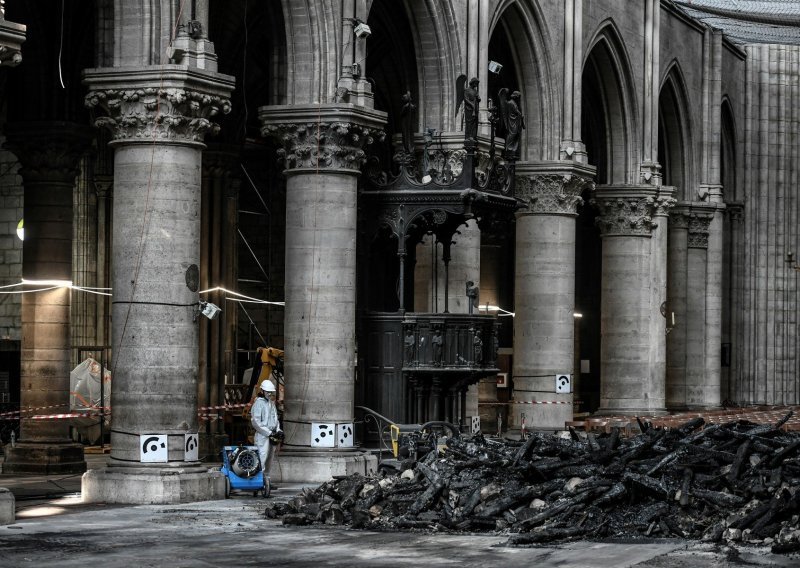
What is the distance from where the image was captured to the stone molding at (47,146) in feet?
94.6

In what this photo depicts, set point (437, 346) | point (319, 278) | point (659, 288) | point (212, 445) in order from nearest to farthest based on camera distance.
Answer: point (319, 278) < point (437, 346) < point (212, 445) < point (659, 288)

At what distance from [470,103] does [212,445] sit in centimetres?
810

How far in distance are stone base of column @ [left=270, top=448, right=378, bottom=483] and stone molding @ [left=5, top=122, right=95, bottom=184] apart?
6.22 meters

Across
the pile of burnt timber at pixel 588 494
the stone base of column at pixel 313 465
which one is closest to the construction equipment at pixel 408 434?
the stone base of column at pixel 313 465

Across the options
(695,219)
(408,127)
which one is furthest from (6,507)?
(695,219)

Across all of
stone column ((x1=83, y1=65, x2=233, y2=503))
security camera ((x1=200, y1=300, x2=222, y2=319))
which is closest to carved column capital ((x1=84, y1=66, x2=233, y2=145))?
stone column ((x1=83, y1=65, x2=233, y2=503))

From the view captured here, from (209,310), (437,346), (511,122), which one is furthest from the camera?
(511,122)

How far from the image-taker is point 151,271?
22906 millimetres

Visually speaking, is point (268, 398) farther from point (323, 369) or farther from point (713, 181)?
point (713, 181)

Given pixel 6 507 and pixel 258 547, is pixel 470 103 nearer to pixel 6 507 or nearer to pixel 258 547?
pixel 6 507

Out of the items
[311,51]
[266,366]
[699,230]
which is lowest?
[266,366]

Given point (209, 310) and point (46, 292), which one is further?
point (46, 292)

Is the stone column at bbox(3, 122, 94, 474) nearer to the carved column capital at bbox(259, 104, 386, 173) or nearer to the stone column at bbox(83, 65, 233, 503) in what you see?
the carved column capital at bbox(259, 104, 386, 173)

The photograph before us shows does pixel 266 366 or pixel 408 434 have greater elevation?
pixel 266 366
